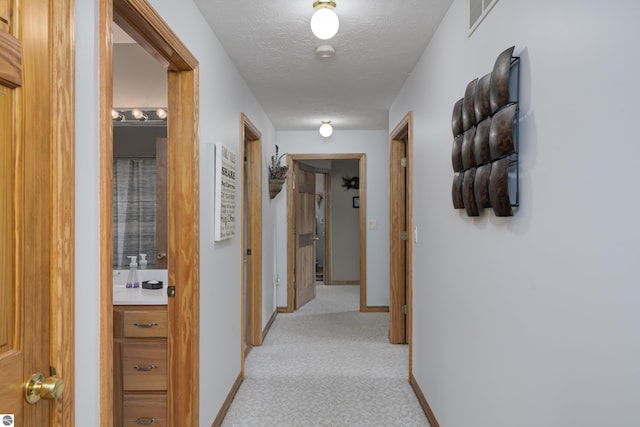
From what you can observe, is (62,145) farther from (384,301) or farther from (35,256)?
(384,301)

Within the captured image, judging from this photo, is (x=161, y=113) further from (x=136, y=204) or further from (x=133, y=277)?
(x=133, y=277)

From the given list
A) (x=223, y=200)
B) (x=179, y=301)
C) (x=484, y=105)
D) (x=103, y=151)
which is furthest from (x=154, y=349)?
(x=484, y=105)

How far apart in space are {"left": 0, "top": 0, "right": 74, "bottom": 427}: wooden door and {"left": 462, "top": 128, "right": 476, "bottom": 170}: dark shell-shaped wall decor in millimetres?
1432

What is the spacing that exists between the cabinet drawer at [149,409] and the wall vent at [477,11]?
7.55 feet

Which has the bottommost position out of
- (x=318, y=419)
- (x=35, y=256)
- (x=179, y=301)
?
(x=318, y=419)

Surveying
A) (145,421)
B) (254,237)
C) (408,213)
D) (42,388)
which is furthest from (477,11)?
(254,237)

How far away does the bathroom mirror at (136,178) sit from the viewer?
313 cm

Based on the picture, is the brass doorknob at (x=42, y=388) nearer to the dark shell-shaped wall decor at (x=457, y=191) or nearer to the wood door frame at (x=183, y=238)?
the wood door frame at (x=183, y=238)

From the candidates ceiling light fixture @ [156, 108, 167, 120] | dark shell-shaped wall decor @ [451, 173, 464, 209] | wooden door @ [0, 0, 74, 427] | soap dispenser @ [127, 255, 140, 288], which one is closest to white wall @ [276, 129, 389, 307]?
ceiling light fixture @ [156, 108, 167, 120]

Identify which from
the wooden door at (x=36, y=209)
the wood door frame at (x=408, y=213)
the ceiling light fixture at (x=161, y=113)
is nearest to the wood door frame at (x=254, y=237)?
the ceiling light fixture at (x=161, y=113)

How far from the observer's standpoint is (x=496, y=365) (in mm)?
1729

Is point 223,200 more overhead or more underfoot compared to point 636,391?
more overhead

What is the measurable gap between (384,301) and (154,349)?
12.9 feet

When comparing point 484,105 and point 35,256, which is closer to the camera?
point 35,256
